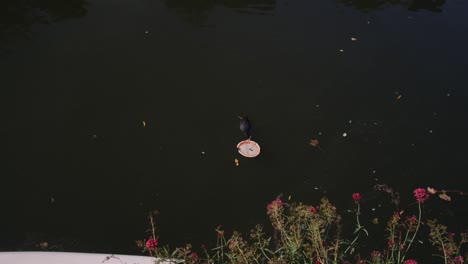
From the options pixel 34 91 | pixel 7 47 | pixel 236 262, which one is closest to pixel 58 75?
pixel 34 91

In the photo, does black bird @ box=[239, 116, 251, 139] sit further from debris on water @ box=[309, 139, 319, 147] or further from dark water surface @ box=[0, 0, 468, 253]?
debris on water @ box=[309, 139, 319, 147]

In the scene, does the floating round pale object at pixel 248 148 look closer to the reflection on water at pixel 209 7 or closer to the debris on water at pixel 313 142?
the debris on water at pixel 313 142

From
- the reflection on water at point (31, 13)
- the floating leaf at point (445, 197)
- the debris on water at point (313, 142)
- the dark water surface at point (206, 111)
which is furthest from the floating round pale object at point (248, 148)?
the reflection on water at point (31, 13)

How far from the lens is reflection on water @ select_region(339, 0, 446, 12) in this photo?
6504mm

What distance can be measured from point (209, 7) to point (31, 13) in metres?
2.79

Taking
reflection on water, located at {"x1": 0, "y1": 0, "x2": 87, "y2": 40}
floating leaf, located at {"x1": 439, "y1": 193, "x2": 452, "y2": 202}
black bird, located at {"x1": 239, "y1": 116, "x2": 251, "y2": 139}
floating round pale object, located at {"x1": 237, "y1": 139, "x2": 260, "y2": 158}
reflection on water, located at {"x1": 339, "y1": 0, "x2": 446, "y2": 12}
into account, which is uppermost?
reflection on water, located at {"x1": 339, "y1": 0, "x2": 446, "y2": 12}

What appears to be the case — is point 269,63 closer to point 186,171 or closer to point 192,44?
point 192,44

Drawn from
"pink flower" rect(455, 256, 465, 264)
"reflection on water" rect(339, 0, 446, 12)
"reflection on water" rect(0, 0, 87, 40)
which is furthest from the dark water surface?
"pink flower" rect(455, 256, 465, 264)

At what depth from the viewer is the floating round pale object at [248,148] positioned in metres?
4.05

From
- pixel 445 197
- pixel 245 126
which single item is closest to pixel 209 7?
pixel 245 126

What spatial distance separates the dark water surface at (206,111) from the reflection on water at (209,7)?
4 cm

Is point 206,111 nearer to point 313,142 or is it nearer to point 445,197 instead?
point 313,142

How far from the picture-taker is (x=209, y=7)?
6.34m

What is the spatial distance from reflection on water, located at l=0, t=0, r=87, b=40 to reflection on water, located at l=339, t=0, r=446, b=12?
451 cm
